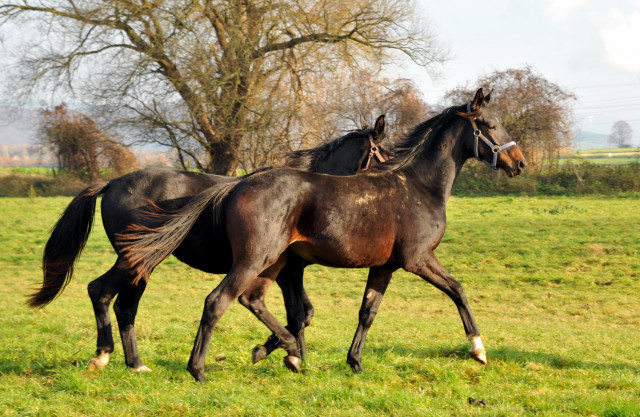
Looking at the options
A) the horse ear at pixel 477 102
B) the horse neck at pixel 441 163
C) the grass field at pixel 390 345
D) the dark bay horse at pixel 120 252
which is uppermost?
the horse ear at pixel 477 102

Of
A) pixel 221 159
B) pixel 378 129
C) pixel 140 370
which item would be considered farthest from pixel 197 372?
pixel 221 159

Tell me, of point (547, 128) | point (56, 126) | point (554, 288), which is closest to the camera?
point (554, 288)

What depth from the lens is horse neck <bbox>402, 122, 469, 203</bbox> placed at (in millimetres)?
5398

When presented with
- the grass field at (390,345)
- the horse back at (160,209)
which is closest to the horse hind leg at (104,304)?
the grass field at (390,345)

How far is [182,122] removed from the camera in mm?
16781

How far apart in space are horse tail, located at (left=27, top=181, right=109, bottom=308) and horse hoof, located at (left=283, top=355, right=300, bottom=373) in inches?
89.1

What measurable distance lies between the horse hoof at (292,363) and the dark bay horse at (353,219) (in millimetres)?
64

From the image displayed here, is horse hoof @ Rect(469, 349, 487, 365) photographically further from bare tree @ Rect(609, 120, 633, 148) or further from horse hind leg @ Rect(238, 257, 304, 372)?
bare tree @ Rect(609, 120, 633, 148)

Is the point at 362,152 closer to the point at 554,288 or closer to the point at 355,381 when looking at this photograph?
the point at 355,381

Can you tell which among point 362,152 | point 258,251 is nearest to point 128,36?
point 362,152

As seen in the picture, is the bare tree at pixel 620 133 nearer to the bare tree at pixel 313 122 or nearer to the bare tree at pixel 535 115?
the bare tree at pixel 535 115

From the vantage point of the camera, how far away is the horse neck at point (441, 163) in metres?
5.40

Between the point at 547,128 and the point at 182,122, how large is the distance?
14483 millimetres

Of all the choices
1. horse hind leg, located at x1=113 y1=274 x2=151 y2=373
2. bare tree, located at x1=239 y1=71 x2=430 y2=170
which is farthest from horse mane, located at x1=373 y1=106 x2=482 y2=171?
bare tree, located at x1=239 y1=71 x2=430 y2=170
